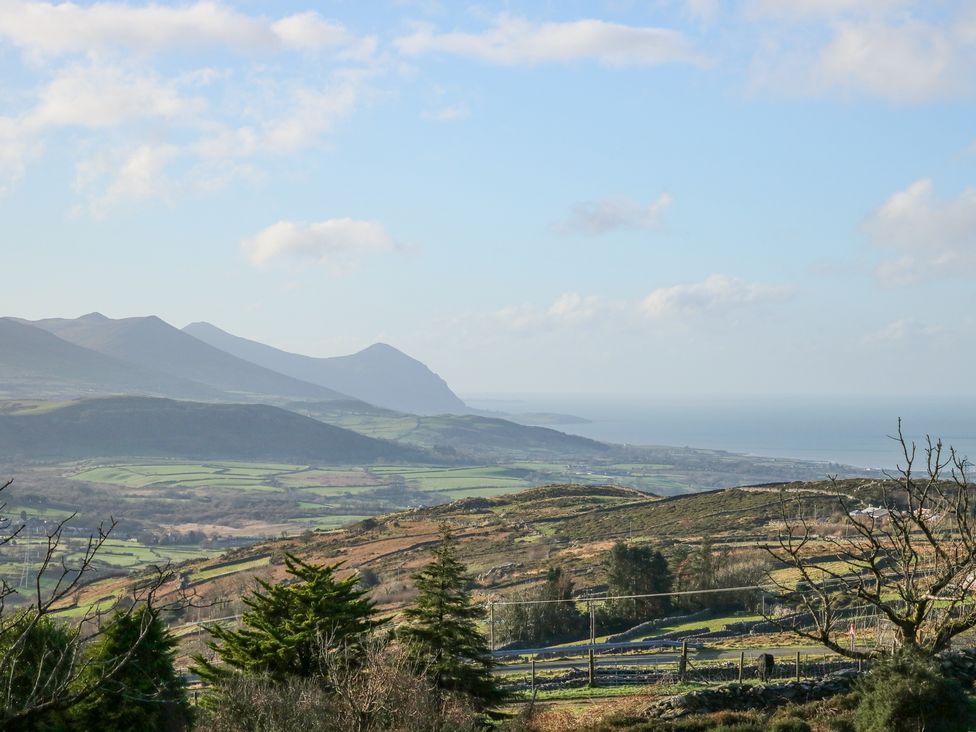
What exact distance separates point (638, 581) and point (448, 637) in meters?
24.8

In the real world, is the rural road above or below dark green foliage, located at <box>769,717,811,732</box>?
below

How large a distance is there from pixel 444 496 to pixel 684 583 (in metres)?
146

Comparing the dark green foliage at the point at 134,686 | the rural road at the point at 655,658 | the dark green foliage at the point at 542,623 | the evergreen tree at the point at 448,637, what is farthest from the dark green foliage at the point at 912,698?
A: the dark green foliage at the point at 542,623

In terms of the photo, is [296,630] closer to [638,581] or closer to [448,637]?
[448,637]

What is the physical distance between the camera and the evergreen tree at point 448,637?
78.8ft

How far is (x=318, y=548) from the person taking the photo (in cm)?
8331

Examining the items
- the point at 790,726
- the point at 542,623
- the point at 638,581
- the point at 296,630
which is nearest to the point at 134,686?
the point at 296,630

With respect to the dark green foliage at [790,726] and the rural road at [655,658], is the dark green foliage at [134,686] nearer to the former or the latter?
the rural road at [655,658]

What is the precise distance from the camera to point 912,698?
16.3m

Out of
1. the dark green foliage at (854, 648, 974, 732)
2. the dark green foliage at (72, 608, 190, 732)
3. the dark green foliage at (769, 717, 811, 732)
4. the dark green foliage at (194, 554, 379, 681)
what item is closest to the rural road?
the dark green foliage at (194, 554, 379, 681)

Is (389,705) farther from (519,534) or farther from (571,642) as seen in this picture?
(519,534)

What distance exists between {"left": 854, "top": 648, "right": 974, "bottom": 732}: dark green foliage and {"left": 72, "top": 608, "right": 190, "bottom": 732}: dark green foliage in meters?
13.9

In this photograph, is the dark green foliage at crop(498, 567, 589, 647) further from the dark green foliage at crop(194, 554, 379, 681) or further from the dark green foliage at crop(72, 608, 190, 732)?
the dark green foliage at crop(72, 608, 190, 732)

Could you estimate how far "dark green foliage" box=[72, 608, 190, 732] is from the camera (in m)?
22.2
